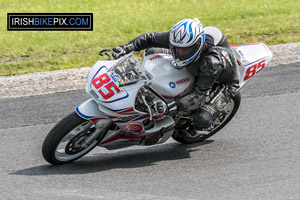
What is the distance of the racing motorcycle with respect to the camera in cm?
501

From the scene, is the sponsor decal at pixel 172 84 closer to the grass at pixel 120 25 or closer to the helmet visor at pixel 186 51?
the helmet visor at pixel 186 51

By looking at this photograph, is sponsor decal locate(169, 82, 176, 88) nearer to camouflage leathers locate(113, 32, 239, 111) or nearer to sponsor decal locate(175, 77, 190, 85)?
sponsor decal locate(175, 77, 190, 85)

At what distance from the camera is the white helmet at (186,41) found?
16.5 ft

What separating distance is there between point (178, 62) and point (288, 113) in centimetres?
238

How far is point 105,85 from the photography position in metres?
5.01

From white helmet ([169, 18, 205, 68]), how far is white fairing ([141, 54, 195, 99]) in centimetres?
15

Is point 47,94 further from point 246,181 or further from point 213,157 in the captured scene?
point 246,181

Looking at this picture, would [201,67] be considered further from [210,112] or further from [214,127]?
[214,127]

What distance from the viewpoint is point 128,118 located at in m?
5.13

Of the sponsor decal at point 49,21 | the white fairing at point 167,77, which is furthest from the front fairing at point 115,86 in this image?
the sponsor decal at point 49,21

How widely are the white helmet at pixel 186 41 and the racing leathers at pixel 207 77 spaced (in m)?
0.14

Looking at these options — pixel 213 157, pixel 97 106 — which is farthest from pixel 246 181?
pixel 97 106

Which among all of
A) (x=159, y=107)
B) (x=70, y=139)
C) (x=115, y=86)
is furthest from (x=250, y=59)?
(x=70, y=139)

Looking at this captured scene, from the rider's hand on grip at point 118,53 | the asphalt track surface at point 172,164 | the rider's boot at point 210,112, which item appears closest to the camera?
the asphalt track surface at point 172,164
